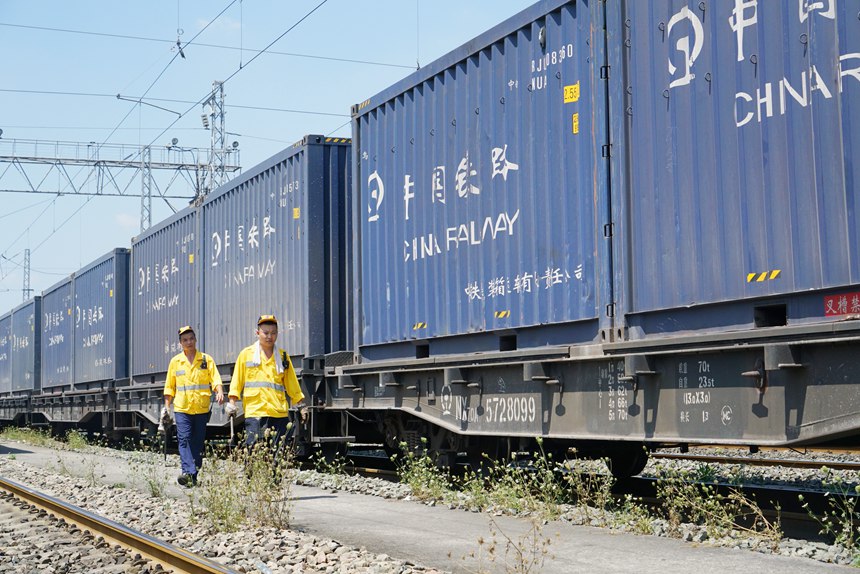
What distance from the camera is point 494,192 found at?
368 inches

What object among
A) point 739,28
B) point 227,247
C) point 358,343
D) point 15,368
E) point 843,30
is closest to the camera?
point 843,30

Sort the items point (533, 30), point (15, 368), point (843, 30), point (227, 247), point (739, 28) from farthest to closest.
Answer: point (15, 368), point (227, 247), point (533, 30), point (739, 28), point (843, 30)

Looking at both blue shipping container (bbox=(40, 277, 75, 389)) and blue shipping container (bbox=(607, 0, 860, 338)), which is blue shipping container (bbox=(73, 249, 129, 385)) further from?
blue shipping container (bbox=(607, 0, 860, 338))

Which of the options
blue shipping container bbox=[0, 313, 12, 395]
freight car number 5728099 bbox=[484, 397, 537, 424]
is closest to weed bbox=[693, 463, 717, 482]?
freight car number 5728099 bbox=[484, 397, 537, 424]

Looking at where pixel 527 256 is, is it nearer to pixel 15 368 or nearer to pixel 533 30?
pixel 533 30

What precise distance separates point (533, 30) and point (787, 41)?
2.80 meters

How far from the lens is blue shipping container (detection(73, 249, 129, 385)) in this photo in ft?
72.0

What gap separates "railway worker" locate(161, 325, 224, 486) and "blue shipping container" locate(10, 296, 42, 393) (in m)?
21.0

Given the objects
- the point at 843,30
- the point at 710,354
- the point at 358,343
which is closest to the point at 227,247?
the point at 358,343

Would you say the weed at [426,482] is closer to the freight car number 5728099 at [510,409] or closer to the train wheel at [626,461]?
the freight car number 5728099 at [510,409]

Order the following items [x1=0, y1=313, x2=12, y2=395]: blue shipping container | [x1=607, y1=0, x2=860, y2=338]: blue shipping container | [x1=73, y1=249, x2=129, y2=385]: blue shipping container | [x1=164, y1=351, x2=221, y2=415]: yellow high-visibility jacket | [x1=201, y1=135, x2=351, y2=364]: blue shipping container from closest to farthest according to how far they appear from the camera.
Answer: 1. [x1=607, y1=0, x2=860, y2=338]: blue shipping container
2. [x1=164, y1=351, x2=221, y2=415]: yellow high-visibility jacket
3. [x1=201, y1=135, x2=351, y2=364]: blue shipping container
4. [x1=73, y1=249, x2=129, y2=385]: blue shipping container
5. [x1=0, y1=313, x2=12, y2=395]: blue shipping container

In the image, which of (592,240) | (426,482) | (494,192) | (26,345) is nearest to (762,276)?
(592,240)

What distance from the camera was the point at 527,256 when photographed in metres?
8.90

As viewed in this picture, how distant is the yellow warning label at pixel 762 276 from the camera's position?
6.53 metres
